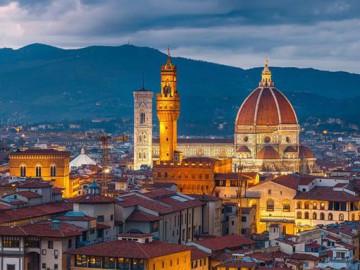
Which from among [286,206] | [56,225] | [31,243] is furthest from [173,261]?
[286,206]

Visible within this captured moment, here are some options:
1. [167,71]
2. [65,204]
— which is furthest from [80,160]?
[65,204]

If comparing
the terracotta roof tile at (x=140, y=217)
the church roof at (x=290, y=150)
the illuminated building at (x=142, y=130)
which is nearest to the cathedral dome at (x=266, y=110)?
the church roof at (x=290, y=150)

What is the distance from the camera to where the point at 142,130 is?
189 m

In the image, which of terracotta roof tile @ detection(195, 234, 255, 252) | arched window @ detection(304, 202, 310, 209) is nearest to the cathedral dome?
arched window @ detection(304, 202, 310, 209)

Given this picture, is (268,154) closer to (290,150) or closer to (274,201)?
(290,150)

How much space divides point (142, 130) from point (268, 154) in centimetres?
4460

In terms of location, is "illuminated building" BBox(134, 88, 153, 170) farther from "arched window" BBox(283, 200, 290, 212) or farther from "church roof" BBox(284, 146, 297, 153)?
"arched window" BBox(283, 200, 290, 212)

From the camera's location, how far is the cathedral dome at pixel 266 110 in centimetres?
15238

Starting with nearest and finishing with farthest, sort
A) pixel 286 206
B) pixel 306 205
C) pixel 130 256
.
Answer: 1. pixel 130 256
2. pixel 306 205
3. pixel 286 206

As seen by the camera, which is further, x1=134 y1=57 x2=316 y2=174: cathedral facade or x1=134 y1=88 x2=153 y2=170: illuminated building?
x1=134 y1=88 x2=153 y2=170: illuminated building

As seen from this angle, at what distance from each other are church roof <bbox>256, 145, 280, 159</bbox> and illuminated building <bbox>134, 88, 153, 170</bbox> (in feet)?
103

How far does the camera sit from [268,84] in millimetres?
157250

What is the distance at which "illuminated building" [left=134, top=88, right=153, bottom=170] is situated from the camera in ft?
599

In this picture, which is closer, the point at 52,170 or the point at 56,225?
the point at 56,225
